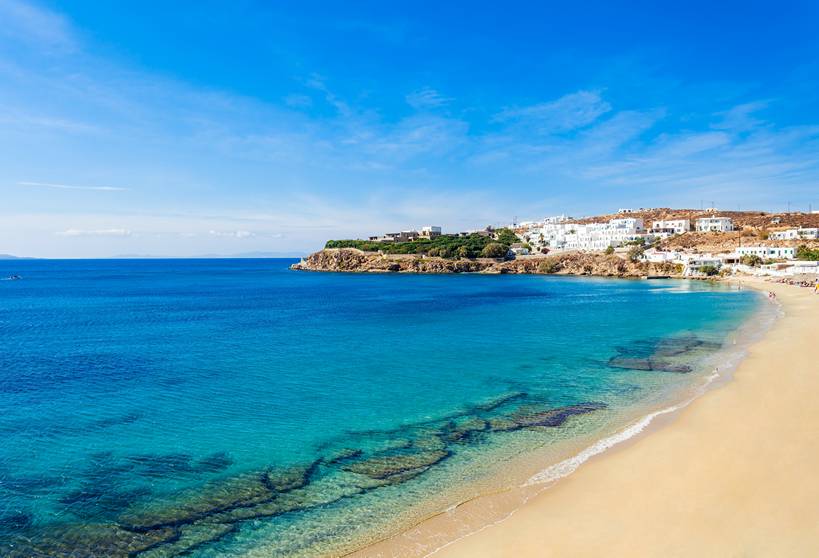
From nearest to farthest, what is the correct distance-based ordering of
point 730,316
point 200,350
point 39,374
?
point 39,374 < point 200,350 < point 730,316

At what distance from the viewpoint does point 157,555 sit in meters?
10.0

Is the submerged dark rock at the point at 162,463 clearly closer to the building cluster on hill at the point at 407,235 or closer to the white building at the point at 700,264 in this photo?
the white building at the point at 700,264

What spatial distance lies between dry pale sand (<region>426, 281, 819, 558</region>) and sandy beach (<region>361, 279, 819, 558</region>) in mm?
25


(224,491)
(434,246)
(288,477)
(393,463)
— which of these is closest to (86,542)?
(224,491)

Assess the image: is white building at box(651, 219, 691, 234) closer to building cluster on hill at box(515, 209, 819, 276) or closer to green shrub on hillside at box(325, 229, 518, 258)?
building cluster on hill at box(515, 209, 819, 276)

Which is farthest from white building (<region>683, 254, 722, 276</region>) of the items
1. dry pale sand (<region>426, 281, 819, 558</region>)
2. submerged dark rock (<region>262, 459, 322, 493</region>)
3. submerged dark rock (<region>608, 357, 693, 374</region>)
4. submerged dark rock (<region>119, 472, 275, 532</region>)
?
submerged dark rock (<region>119, 472, 275, 532</region>)

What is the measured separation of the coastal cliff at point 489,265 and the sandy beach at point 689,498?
310 feet

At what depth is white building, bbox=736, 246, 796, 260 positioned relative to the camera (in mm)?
93250

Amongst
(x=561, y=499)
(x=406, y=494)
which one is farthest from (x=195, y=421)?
(x=561, y=499)

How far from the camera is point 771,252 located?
95312mm

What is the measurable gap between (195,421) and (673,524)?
53.9 feet

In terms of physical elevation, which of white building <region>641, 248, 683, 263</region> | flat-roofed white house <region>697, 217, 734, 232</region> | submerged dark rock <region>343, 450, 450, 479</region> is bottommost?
submerged dark rock <region>343, 450, 450, 479</region>

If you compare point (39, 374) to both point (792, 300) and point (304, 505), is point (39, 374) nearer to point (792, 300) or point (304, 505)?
point (304, 505)

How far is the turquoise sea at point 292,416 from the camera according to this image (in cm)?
1134
